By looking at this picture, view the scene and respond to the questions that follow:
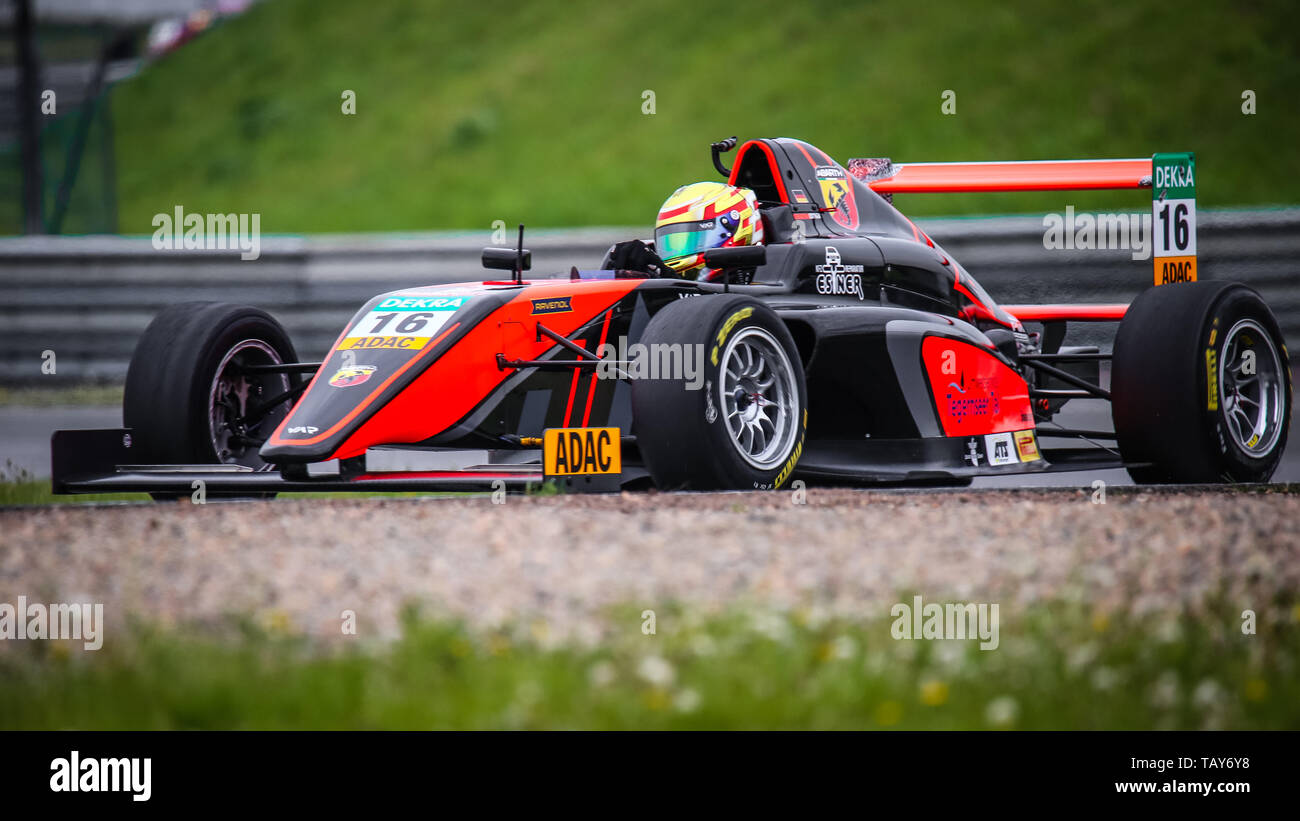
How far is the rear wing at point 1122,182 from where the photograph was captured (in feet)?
27.9

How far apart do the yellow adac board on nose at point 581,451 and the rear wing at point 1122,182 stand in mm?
2902

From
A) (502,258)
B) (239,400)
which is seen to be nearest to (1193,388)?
(502,258)

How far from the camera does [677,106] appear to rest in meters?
27.0

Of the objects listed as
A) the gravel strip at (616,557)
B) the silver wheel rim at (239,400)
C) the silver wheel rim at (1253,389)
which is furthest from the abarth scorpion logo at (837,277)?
the silver wheel rim at (239,400)

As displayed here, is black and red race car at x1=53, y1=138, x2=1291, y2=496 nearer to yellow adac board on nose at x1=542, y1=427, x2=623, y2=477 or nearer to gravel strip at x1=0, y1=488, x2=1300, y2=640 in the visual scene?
yellow adac board on nose at x1=542, y1=427, x2=623, y2=477

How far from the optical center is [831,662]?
3756mm

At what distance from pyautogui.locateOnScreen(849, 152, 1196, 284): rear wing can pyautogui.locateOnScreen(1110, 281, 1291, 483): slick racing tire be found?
0.63 meters

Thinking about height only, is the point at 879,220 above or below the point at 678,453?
above

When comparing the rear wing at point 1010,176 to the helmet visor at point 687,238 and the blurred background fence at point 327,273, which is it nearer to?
the helmet visor at point 687,238

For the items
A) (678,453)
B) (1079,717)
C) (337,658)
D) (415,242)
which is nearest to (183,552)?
(337,658)

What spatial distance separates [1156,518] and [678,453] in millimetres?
1770

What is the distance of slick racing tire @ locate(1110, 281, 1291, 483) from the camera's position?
748 centimetres

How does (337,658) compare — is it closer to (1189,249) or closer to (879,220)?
(879,220)

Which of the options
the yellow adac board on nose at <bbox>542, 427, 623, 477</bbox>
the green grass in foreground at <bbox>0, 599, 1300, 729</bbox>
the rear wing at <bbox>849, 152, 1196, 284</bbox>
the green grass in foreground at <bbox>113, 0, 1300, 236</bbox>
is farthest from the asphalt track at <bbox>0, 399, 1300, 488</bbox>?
the green grass in foreground at <bbox>113, 0, 1300, 236</bbox>
